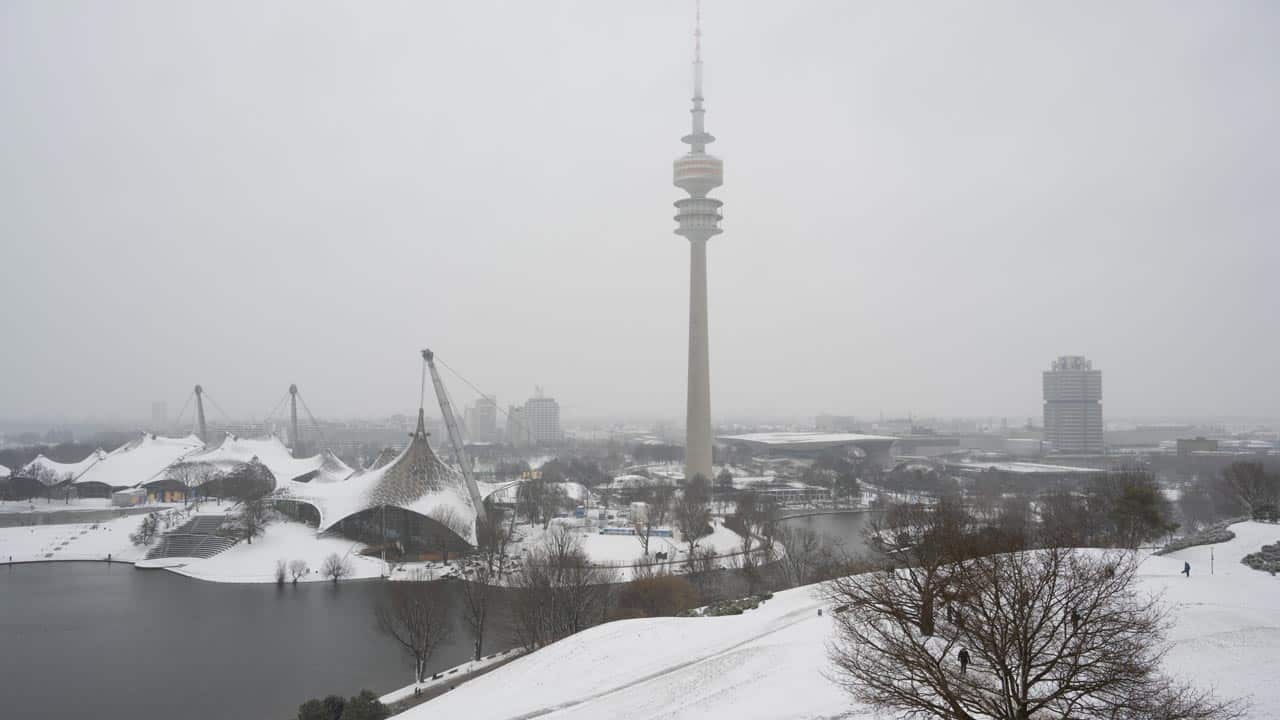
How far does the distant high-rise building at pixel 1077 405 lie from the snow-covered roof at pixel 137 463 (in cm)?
6359

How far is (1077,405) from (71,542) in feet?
221

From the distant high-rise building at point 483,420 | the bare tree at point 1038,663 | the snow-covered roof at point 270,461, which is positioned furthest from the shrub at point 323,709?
the distant high-rise building at point 483,420

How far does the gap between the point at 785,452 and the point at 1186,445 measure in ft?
93.6

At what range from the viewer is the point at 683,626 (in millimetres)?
11797

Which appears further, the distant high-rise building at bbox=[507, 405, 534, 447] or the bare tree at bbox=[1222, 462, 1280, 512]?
the distant high-rise building at bbox=[507, 405, 534, 447]

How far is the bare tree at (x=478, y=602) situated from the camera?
45.3 ft

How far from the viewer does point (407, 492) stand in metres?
25.3

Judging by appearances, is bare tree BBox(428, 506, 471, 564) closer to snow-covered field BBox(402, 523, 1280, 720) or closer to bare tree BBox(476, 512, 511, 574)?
bare tree BBox(476, 512, 511, 574)

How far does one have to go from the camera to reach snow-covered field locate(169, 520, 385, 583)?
2061 cm

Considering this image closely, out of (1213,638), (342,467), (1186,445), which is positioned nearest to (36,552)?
(342,467)

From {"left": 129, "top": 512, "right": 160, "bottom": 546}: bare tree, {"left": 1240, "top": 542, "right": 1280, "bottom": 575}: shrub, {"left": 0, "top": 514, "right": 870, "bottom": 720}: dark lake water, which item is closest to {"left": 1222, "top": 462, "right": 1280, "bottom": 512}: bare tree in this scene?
Result: {"left": 1240, "top": 542, "right": 1280, "bottom": 575}: shrub

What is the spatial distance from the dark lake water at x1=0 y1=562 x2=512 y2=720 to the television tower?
72.7ft

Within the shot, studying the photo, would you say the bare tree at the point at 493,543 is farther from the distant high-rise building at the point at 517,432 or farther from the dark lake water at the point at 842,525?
the distant high-rise building at the point at 517,432

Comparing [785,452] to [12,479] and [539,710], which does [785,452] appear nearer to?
[12,479]
